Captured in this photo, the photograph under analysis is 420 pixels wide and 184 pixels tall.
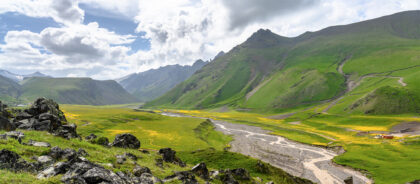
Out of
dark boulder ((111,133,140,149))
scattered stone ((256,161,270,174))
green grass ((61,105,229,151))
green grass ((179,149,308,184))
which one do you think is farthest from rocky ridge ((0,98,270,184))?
green grass ((61,105,229,151))

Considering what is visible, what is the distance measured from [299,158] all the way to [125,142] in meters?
65.2

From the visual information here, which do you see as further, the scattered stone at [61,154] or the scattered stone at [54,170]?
the scattered stone at [61,154]

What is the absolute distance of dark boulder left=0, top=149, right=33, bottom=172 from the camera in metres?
13.6

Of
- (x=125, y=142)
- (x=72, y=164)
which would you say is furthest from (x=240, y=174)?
(x=72, y=164)

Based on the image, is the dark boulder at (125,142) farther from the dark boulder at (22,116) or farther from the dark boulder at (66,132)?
the dark boulder at (22,116)

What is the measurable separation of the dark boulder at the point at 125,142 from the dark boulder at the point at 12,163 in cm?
2202

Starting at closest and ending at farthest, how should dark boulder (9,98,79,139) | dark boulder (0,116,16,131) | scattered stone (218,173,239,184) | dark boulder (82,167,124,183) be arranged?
dark boulder (82,167,124,183) < dark boulder (0,116,16,131) < scattered stone (218,173,239,184) < dark boulder (9,98,79,139)

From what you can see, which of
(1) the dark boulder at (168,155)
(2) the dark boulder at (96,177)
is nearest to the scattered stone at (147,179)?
(2) the dark boulder at (96,177)

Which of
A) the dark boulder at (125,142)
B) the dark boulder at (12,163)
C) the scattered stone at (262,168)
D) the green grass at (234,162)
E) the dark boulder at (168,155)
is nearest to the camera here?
the dark boulder at (12,163)

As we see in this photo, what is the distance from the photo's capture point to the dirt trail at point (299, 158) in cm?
5953

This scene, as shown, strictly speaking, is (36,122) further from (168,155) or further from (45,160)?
(168,155)

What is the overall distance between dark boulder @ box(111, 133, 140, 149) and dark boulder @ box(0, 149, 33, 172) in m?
22.0

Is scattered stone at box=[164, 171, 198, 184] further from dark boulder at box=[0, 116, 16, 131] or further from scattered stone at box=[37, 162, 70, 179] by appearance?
dark boulder at box=[0, 116, 16, 131]

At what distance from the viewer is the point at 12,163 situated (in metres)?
14.1
